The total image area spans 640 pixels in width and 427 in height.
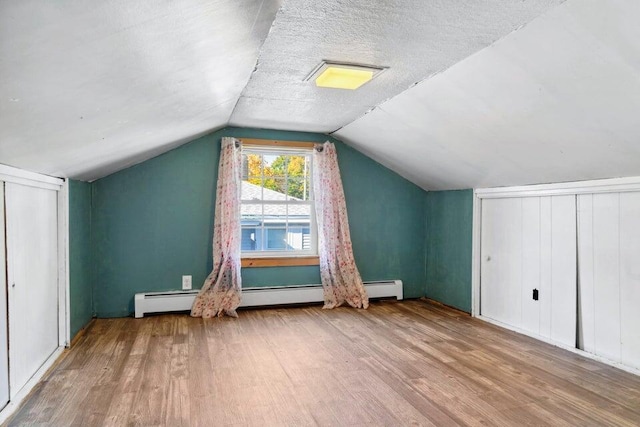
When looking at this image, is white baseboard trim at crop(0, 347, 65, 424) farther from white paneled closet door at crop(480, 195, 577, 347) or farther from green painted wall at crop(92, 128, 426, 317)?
white paneled closet door at crop(480, 195, 577, 347)

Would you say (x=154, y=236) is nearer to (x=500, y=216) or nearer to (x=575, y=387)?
(x=500, y=216)

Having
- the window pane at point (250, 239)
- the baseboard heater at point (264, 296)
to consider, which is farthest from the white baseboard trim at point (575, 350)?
the window pane at point (250, 239)

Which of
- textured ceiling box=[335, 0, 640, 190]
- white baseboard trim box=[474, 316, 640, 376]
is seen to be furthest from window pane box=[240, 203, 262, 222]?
white baseboard trim box=[474, 316, 640, 376]

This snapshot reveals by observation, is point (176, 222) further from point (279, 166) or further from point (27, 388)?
point (27, 388)

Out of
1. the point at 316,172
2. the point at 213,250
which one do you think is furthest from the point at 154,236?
the point at 316,172

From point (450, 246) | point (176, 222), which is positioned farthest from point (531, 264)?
point (176, 222)

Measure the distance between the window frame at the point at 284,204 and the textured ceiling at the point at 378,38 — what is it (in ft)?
5.13

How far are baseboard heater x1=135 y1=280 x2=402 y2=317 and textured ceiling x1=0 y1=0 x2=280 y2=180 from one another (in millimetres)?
1954

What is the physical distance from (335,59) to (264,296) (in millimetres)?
3197

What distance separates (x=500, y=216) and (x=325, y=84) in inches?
99.8

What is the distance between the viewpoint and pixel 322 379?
319 cm

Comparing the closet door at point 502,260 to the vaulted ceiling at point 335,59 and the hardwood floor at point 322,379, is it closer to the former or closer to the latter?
the hardwood floor at point 322,379

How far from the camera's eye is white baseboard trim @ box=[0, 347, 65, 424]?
8.46 ft

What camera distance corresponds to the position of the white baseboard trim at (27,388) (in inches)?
101
